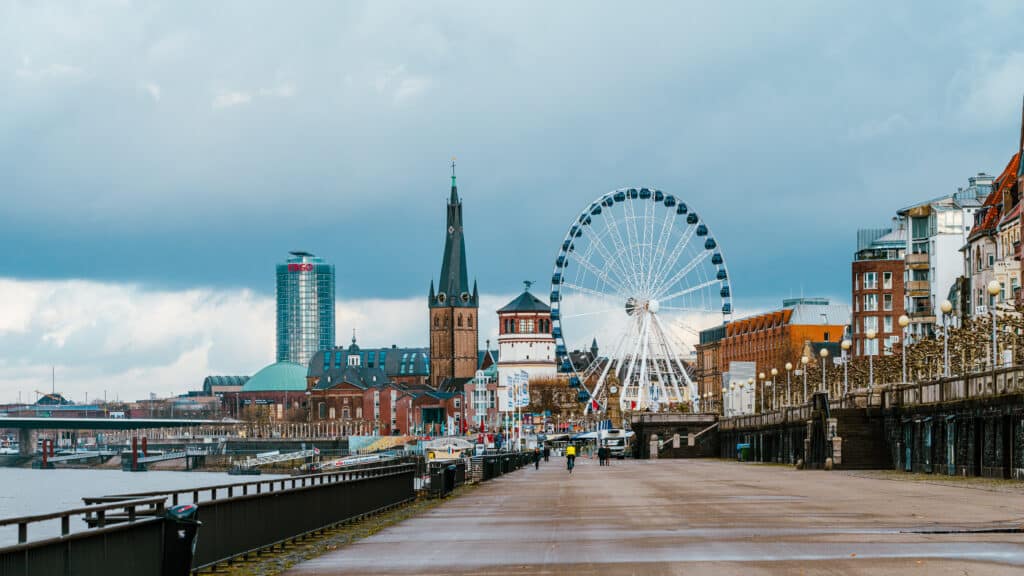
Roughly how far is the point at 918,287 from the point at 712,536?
15192cm

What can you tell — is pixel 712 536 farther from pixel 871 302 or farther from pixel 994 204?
pixel 871 302

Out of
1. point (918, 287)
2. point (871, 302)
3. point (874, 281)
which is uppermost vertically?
point (874, 281)

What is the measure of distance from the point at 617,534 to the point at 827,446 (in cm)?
5732

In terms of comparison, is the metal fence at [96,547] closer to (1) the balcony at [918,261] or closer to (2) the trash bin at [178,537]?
(2) the trash bin at [178,537]

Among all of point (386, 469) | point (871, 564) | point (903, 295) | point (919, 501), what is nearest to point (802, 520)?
point (919, 501)

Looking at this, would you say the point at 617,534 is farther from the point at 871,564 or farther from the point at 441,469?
the point at 441,469

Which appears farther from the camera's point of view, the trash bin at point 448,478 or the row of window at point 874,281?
the row of window at point 874,281

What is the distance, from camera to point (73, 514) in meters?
19.8

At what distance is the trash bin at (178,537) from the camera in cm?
2364

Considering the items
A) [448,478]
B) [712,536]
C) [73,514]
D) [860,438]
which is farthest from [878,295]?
[73,514]

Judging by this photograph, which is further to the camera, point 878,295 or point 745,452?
point 878,295

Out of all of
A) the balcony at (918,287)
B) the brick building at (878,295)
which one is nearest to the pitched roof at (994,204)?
the balcony at (918,287)

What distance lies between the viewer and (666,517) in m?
40.2

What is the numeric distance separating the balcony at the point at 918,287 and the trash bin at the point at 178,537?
16162 centimetres
